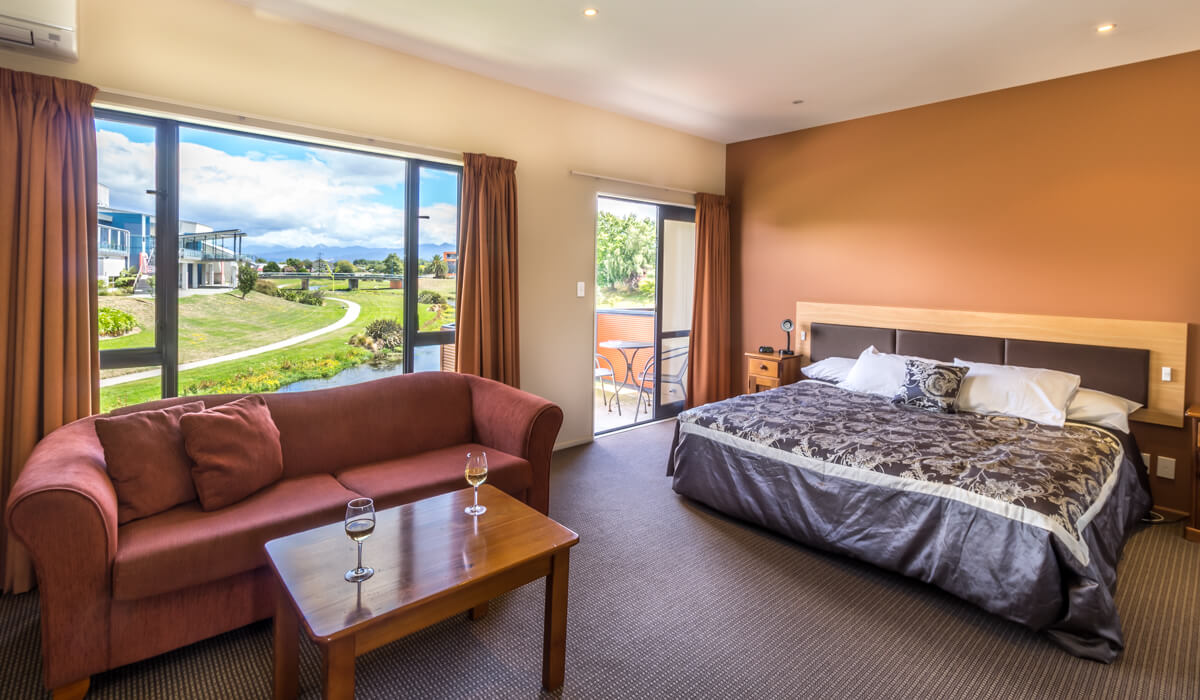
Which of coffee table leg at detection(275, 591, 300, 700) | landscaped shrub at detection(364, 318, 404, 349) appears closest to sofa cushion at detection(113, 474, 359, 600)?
coffee table leg at detection(275, 591, 300, 700)

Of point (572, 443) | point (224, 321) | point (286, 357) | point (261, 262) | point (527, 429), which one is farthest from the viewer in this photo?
point (572, 443)

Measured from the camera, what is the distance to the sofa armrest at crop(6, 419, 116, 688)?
174 centimetres

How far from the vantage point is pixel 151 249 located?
288cm

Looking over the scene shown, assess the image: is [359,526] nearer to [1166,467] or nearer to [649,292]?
[649,292]

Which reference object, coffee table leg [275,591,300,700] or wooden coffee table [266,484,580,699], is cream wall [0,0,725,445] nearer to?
wooden coffee table [266,484,580,699]

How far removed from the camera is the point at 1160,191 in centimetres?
344

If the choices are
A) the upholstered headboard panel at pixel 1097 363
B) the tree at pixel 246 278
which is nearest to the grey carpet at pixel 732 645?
the upholstered headboard panel at pixel 1097 363

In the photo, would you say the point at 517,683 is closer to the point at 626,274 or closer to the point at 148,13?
the point at 148,13

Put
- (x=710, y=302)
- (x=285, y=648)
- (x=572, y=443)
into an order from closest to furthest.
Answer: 1. (x=285, y=648)
2. (x=572, y=443)
3. (x=710, y=302)

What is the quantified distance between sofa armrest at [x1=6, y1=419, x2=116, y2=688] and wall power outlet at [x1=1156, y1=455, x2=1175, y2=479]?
5.13 m

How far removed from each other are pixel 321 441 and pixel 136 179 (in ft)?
5.02

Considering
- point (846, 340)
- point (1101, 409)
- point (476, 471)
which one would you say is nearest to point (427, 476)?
point (476, 471)

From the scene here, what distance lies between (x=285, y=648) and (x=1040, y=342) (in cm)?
445

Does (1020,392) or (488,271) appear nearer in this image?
(1020,392)
